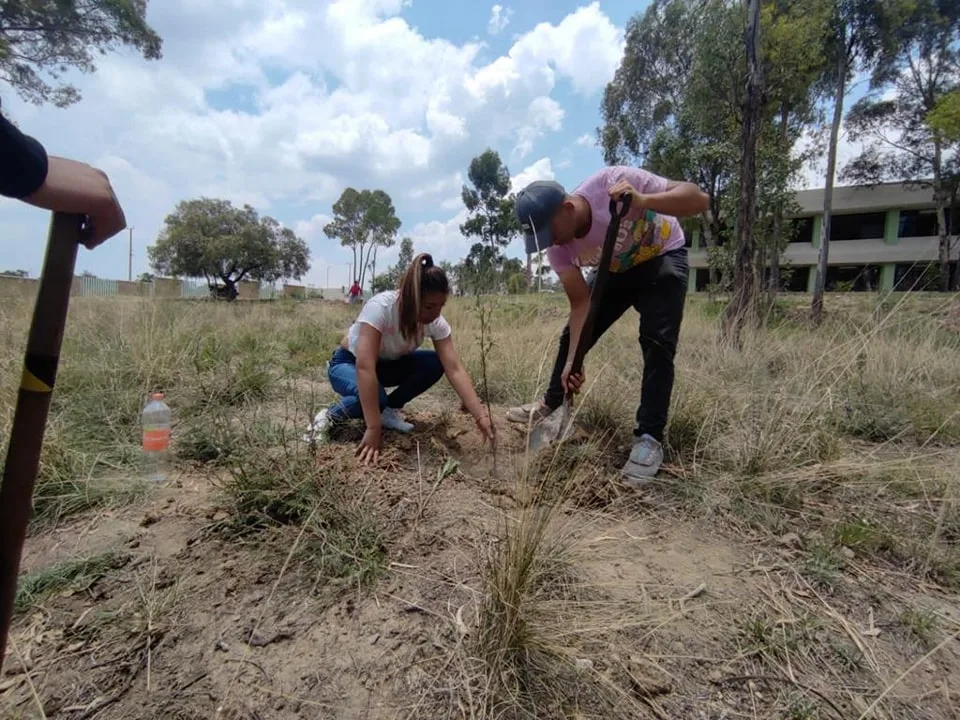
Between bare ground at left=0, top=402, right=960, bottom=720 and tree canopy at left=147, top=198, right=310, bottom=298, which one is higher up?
tree canopy at left=147, top=198, right=310, bottom=298

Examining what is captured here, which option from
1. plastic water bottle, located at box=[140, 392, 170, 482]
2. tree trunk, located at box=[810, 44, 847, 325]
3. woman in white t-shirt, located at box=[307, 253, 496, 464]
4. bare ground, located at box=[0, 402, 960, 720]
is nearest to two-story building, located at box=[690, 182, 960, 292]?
tree trunk, located at box=[810, 44, 847, 325]

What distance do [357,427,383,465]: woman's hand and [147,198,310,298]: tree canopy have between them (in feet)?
83.6

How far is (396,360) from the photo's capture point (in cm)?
272

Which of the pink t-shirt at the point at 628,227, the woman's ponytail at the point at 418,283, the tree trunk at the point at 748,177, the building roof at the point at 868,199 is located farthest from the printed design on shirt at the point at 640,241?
the building roof at the point at 868,199

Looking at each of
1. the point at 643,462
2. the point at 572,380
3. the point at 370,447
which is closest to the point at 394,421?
the point at 370,447

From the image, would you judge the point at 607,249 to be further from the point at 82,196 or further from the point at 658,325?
the point at 82,196

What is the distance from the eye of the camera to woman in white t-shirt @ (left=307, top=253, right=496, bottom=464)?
6.98 ft

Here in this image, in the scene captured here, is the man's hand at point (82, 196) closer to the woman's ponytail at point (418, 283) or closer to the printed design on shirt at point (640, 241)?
the woman's ponytail at point (418, 283)

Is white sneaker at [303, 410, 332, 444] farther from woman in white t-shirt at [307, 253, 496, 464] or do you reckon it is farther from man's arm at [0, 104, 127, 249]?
man's arm at [0, 104, 127, 249]

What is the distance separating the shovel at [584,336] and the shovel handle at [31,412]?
1062 mm

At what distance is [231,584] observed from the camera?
Answer: 1.28 metres

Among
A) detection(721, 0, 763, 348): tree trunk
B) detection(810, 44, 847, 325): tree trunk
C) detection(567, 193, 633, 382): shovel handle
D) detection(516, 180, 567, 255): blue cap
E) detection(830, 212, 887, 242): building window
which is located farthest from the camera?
detection(830, 212, 887, 242): building window

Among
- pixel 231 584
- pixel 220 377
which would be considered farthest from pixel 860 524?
pixel 220 377

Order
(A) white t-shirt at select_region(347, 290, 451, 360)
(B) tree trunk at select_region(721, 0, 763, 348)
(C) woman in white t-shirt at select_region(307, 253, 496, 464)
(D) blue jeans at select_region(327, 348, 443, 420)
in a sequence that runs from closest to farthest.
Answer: (C) woman in white t-shirt at select_region(307, 253, 496, 464) → (A) white t-shirt at select_region(347, 290, 451, 360) → (D) blue jeans at select_region(327, 348, 443, 420) → (B) tree trunk at select_region(721, 0, 763, 348)
